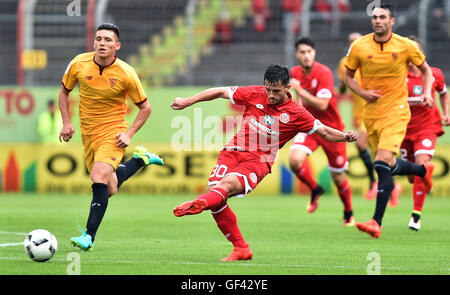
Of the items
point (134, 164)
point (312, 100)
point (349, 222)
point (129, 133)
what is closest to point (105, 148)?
point (129, 133)

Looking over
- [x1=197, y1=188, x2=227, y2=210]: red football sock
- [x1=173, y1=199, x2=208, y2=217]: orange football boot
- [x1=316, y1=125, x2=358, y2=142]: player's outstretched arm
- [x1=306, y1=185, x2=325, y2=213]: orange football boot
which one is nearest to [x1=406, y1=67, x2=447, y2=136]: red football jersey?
[x1=306, y1=185, x2=325, y2=213]: orange football boot

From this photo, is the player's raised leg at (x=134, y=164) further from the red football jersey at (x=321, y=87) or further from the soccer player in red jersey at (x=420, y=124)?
the soccer player in red jersey at (x=420, y=124)

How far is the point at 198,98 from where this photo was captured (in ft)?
27.1

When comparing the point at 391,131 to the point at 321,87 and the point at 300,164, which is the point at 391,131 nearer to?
the point at 321,87

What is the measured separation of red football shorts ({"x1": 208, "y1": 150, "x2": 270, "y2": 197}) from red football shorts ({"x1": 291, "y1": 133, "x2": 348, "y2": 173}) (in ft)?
12.7

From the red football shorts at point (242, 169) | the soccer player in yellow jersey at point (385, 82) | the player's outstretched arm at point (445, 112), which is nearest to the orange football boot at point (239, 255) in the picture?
the red football shorts at point (242, 169)

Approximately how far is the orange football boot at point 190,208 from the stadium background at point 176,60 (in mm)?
10946

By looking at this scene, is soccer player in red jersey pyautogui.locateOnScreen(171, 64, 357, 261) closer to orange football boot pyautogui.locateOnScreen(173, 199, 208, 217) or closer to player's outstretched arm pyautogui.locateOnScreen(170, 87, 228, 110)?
player's outstretched arm pyautogui.locateOnScreen(170, 87, 228, 110)

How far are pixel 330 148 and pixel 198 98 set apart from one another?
4.45 meters

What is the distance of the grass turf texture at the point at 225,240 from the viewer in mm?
7750
